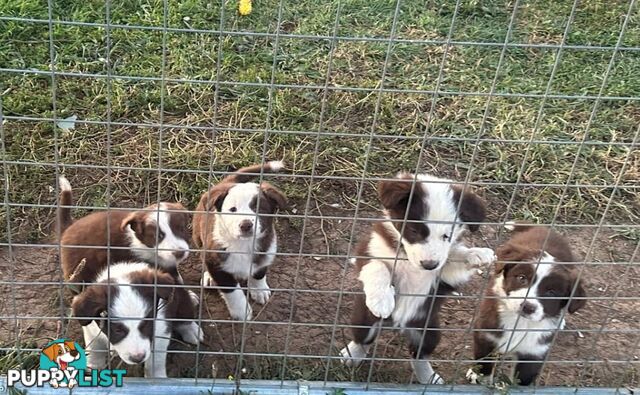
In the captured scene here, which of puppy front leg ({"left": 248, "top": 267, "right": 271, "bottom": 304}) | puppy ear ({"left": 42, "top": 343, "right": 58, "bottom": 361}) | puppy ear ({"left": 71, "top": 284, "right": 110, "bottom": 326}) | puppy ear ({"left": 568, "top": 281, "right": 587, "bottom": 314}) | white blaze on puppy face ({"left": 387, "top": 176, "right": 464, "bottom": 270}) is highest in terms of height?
white blaze on puppy face ({"left": 387, "top": 176, "right": 464, "bottom": 270})

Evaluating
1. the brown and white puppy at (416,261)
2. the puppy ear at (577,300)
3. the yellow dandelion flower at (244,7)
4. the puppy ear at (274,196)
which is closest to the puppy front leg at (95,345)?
the puppy ear at (274,196)

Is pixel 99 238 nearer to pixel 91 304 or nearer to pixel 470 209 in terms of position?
pixel 91 304

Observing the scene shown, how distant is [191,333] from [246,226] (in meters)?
0.54

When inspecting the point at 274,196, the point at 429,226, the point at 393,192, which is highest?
the point at 393,192

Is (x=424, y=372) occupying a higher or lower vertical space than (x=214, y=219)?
lower

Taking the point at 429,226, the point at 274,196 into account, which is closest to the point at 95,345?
the point at 274,196

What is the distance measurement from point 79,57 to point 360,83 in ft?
6.37

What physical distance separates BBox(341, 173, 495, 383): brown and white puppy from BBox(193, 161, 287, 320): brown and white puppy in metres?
0.47

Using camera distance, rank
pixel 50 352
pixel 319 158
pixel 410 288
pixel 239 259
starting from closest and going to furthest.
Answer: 1. pixel 50 352
2. pixel 410 288
3. pixel 239 259
4. pixel 319 158

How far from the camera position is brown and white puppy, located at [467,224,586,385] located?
10.2ft

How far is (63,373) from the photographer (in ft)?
9.91

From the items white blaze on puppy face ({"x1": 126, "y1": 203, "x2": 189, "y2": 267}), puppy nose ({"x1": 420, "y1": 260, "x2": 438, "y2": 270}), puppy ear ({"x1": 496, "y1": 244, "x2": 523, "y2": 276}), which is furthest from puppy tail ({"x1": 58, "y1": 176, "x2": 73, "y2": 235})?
puppy ear ({"x1": 496, "y1": 244, "x2": 523, "y2": 276})

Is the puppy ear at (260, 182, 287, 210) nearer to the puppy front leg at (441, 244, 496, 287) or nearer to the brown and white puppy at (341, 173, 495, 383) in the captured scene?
the brown and white puppy at (341, 173, 495, 383)

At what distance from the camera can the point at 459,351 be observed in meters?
3.59
